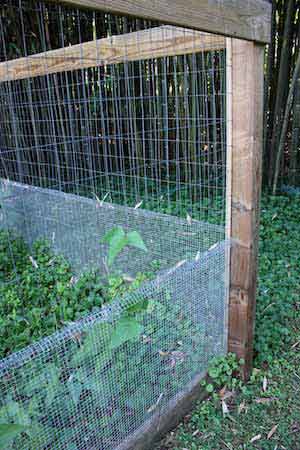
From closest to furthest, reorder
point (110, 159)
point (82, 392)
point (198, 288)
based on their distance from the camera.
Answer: point (82, 392) < point (198, 288) < point (110, 159)

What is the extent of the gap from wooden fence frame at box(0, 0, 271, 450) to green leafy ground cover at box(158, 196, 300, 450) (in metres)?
0.07

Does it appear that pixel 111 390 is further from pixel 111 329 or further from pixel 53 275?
pixel 53 275

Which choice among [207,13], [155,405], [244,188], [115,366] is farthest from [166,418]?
[207,13]

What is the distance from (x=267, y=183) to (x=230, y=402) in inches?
119

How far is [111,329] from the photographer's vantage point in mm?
1098

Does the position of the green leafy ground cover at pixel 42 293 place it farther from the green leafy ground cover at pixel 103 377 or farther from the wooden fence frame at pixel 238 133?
the wooden fence frame at pixel 238 133

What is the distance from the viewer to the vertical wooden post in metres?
1.30

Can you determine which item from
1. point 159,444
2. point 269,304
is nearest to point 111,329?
point 159,444

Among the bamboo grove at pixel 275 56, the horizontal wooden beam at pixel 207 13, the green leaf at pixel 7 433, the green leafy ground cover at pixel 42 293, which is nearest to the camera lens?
the green leaf at pixel 7 433

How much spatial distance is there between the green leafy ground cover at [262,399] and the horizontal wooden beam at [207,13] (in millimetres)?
1280

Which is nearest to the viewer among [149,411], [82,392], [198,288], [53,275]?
[82,392]

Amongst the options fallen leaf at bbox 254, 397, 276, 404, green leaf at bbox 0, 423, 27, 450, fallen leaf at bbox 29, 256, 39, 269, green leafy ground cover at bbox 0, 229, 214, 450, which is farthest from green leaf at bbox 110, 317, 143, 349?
fallen leaf at bbox 29, 256, 39, 269

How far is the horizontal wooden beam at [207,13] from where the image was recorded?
86 cm

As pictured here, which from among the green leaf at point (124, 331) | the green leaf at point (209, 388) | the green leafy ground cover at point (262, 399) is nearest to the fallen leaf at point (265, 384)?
the green leafy ground cover at point (262, 399)
